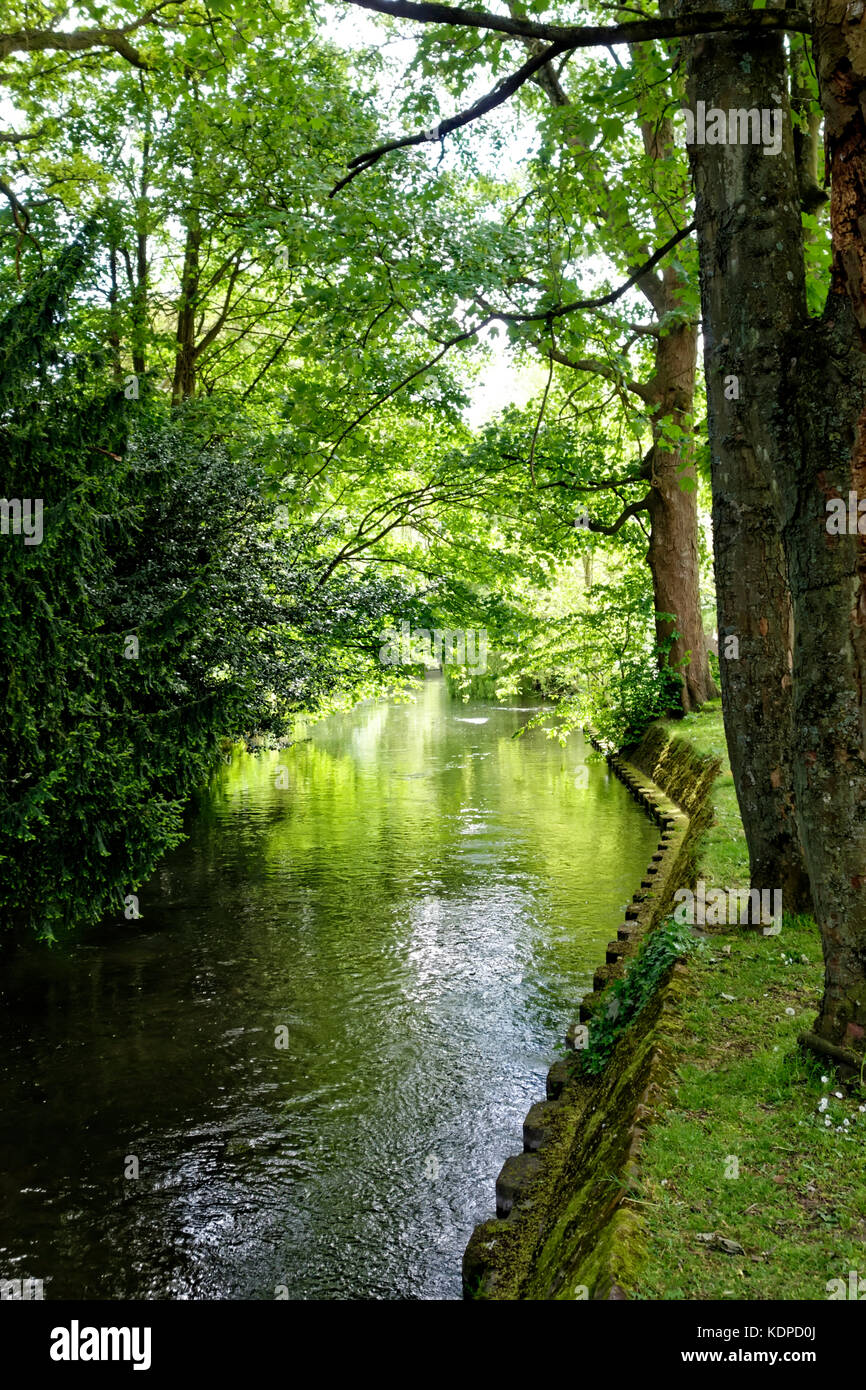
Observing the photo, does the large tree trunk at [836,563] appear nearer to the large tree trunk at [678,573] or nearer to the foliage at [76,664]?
the foliage at [76,664]

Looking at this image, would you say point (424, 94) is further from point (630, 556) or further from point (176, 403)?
point (630, 556)

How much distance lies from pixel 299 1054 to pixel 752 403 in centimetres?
600

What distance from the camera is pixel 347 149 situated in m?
12.5

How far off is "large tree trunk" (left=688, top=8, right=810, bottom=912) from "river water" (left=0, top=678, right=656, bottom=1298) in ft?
9.40

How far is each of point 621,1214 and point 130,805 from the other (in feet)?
21.1

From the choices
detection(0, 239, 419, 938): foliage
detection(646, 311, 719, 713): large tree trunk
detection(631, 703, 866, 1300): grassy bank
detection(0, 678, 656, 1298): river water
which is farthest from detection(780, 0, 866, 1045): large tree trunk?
detection(646, 311, 719, 713): large tree trunk

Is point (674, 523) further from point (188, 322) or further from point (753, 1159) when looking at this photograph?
point (753, 1159)

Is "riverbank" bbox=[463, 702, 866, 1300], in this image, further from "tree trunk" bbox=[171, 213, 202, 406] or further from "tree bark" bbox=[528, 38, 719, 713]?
"tree trunk" bbox=[171, 213, 202, 406]

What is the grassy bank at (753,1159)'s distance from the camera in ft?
9.23

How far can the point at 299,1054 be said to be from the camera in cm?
737

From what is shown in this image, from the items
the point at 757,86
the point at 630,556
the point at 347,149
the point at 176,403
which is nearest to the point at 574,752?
the point at 630,556

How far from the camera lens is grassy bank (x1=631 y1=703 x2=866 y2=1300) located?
281 centimetres

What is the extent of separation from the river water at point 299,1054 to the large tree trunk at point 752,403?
287cm

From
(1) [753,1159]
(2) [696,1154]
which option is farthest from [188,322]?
(1) [753,1159]
